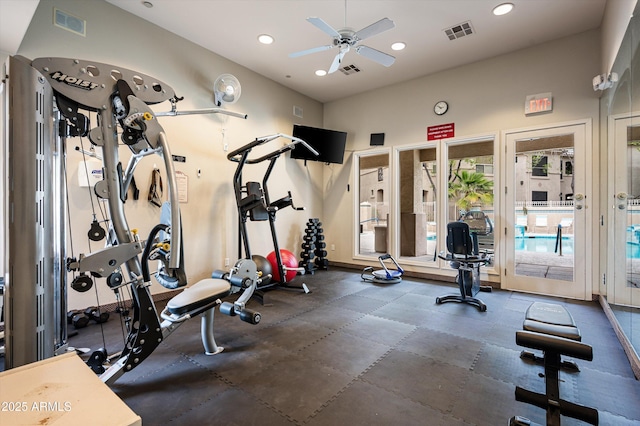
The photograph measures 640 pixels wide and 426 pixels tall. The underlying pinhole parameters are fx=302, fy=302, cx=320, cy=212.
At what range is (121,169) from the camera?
2016mm

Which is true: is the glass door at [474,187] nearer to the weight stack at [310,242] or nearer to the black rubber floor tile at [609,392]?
the black rubber floor tile at [609,392]

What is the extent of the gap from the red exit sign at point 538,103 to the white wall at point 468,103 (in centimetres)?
7

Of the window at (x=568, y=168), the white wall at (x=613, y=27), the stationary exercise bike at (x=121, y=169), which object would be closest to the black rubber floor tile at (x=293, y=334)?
the stationary exercise bike at (x=121, y=169)

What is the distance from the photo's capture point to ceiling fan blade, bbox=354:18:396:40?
3.00 m

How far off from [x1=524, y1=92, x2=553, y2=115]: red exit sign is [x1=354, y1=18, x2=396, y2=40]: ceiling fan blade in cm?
288

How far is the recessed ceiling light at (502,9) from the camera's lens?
3.67m

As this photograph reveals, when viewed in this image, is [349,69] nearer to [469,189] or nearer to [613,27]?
[613,27]

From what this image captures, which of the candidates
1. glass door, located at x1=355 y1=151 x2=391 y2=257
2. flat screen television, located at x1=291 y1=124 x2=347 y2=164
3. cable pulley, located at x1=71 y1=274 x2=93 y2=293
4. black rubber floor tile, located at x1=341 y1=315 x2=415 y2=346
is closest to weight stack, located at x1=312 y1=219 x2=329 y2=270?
glass door, located at x1=355 y1=151 x2=391 y2=257

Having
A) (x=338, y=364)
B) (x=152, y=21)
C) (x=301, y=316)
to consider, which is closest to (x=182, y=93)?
(x=152, y=21)

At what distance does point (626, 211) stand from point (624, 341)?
3.81 feet

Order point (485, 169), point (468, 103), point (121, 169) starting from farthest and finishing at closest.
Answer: point (485, 169) < point (468, 103) < point (121, 169)

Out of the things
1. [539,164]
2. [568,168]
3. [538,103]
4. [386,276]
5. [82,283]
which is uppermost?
[538,103]

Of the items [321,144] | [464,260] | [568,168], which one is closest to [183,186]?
[321,144]

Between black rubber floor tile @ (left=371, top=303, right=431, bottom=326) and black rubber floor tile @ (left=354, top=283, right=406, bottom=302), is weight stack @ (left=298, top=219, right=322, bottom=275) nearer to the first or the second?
black rubber floor tile @ (left=354, top=283, right=406, bottom=302)
